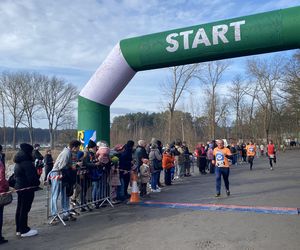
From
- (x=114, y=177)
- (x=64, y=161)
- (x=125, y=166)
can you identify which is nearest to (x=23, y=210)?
(x=64, y=161)

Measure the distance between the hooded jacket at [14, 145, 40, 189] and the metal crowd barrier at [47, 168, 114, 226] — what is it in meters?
0.95

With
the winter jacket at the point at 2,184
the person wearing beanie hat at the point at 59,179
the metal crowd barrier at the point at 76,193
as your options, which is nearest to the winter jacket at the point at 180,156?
the metal crowd barrier at the point at 76,193

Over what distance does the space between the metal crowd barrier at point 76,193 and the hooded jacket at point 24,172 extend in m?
0.95

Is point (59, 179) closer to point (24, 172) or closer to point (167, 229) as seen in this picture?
point (24, 172)

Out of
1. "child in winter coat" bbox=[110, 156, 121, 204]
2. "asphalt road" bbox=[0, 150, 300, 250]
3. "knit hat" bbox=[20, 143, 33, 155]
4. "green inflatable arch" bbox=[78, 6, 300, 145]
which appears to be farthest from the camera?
"child in winter coat" bbox=[110, 156, 121, 204]

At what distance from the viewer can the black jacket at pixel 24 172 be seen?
21.9ft

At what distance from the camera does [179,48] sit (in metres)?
9.16

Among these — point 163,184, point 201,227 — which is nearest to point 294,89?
point 163,184

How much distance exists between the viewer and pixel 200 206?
29.4ft

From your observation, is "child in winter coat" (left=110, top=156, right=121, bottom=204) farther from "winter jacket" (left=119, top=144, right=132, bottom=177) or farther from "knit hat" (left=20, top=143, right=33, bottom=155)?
"knit hat" (left=20, top=143, right=33, bottom=155)

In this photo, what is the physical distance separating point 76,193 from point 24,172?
209 cm

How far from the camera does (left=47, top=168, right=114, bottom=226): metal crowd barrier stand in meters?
7.71

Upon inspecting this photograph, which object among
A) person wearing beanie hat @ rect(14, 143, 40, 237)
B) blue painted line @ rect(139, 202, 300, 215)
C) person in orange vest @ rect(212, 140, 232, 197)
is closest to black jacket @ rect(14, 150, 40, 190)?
person wearing beanie hat @ rect(14, 143, 40, 237)

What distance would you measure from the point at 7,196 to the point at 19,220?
0.64m
